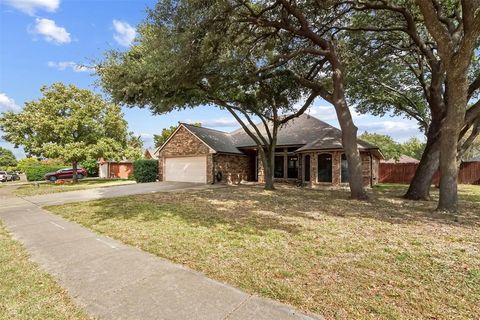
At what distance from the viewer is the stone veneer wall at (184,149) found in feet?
65.2

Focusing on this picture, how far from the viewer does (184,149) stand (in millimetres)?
21328

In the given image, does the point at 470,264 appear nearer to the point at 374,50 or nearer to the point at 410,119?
the point at 374,50

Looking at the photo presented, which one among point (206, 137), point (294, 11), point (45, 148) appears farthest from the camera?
point (206, 137)

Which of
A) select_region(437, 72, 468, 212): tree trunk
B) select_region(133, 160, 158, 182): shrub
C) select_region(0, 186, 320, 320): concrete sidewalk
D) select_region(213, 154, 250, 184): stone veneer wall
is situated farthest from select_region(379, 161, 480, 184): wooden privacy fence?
select_region(0, 186, 320, 320): concrete sidewalk

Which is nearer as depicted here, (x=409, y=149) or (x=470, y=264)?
(x=470, y=264)

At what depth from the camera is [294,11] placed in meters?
9.73

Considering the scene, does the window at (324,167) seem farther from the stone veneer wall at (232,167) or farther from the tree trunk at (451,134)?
the tree trunk at (451,134)

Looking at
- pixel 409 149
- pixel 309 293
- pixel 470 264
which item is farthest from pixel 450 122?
pixel 409 149

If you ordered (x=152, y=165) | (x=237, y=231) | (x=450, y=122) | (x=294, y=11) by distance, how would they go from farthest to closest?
(x=152, y=165), (x=294, y=11), (x=450, y=122), (x=237, y=231)

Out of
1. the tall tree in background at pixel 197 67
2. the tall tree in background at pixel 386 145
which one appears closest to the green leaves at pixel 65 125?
the tall tree in background at pixel 197 67

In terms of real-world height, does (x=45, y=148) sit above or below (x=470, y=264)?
above

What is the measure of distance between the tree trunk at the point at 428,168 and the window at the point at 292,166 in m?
8.88

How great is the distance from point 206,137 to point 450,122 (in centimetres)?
1598

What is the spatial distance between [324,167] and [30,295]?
1649 cm
